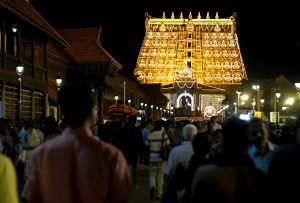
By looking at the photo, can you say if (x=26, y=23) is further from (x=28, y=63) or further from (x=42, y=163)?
(x=42, y=163)

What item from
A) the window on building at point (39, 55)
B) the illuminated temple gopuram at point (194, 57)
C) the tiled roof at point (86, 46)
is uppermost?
the illuminated temple gopuram at point (194, 57)

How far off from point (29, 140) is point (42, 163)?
12.1 meters

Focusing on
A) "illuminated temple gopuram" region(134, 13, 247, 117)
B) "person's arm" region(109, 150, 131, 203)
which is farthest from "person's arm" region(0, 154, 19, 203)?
"illuminated temple gopuram" region(134, 13, 247, 117)

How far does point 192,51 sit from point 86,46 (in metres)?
71.9

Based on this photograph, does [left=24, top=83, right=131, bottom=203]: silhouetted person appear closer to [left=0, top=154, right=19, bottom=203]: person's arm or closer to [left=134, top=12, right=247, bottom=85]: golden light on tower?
[left=0, top=154, right=19, bottom=203]: person's arm

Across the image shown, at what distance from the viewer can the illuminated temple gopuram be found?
107938mm

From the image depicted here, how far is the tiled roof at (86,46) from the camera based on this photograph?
44338 mm

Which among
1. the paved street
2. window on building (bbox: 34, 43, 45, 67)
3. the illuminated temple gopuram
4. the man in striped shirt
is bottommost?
the paved street

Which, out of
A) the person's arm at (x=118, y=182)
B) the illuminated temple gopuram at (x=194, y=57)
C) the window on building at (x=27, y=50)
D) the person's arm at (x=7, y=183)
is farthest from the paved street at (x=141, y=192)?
the illuminated temple gopuram at (x=194, y=57)

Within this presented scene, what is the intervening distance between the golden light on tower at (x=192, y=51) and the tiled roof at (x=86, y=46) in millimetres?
60324

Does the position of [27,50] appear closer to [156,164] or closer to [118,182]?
[156,164]

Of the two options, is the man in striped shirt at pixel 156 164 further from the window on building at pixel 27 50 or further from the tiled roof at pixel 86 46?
the tiled roof at pixel 86 46

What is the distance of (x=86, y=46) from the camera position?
4672 centimetres

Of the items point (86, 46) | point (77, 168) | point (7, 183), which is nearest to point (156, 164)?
point (7, 183)
